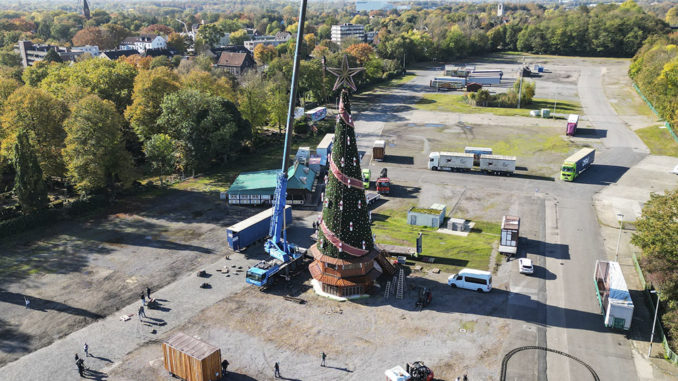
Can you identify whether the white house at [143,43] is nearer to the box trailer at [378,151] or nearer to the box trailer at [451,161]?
the box trailer at [378,151]

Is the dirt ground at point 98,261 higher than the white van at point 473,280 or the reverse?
the reverse

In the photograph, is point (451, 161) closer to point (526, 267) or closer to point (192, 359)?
point (526, 267)

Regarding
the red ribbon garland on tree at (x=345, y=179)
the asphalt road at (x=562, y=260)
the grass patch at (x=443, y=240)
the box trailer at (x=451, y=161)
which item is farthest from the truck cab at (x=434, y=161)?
the red ribbon garland on tree at (x=345, y=179)

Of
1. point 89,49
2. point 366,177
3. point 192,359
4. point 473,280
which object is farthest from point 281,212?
point 89,49

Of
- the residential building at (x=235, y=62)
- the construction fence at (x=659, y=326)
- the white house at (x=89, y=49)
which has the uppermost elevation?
the white house at (x=89, y=49)

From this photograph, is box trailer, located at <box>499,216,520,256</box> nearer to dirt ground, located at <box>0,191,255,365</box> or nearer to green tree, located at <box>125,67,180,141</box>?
dirt ground, located at <box>0,191,255,365</box>

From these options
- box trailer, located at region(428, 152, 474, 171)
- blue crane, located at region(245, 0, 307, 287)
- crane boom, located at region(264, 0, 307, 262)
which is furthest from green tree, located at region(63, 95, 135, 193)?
box trailer, located at region(428, 152, 474, 171)
